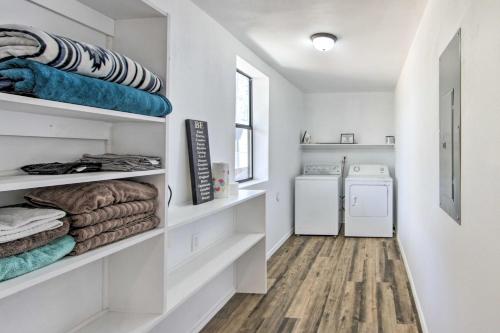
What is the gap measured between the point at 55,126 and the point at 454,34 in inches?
67.1

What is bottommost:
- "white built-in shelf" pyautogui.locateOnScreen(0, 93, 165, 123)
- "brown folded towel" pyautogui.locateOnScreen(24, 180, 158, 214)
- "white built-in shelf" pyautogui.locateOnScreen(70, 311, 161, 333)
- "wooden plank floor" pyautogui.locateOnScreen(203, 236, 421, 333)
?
"wooden plank floor" pyautogui.locateOnScreen(203, 236, 421, 333)

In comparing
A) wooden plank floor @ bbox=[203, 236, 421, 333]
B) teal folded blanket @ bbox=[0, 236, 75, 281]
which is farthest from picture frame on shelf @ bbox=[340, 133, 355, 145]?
teal folded blanket @ bbox=[0, 236, 75, 281]

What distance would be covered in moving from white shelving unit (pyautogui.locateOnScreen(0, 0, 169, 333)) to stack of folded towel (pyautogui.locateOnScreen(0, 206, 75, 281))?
39 millimetres

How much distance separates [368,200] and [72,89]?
17.0ft

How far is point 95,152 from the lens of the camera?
171 centimetres

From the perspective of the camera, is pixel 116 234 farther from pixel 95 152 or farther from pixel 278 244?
pixel 278 244

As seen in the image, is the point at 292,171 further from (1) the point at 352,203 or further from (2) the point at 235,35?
(2) the point at 235,35

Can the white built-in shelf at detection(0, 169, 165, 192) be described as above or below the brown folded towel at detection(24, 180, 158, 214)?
above

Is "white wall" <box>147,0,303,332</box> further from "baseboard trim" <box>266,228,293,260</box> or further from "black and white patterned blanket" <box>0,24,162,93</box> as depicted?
"baseboard trim" <box>266,228,293,260</box>

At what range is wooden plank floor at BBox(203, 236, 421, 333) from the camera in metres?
2.86


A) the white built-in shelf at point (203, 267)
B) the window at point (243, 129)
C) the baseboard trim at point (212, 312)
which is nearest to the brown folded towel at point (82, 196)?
the white built-in shelf at point (203, 267)

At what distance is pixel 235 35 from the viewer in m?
3.45

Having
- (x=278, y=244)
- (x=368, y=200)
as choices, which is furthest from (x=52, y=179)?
(x=368, y=200)

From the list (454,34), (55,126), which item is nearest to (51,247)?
(55,126)
